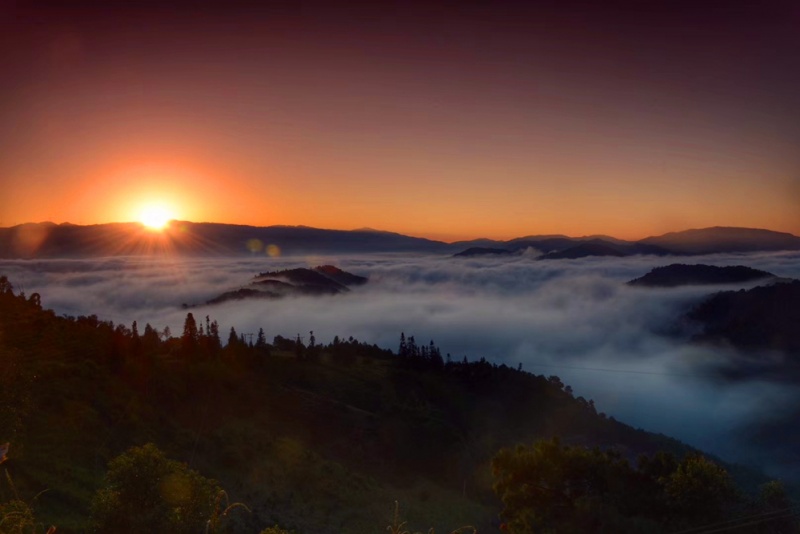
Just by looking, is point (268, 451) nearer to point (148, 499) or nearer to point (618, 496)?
point (618, 496)

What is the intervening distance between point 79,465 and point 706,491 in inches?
1547

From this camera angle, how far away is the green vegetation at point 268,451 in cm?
2705

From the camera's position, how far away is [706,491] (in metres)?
33.2

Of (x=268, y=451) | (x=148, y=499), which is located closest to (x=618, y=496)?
(x=148, y=499)

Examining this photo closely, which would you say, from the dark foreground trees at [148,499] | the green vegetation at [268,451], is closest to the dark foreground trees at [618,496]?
the green vegetation at [268,451]

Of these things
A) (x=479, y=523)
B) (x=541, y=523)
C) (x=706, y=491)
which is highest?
(x=706, y=491)

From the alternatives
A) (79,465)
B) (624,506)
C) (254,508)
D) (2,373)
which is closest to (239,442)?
(254,508)

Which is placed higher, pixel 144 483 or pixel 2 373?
→ pixel 2 373

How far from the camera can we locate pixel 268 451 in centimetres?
5734

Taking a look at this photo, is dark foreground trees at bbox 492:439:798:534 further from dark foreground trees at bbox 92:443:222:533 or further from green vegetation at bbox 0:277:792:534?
dark foreground trees at bbox 92:443:222:533

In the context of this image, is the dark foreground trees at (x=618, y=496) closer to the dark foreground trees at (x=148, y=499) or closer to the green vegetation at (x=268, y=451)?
the green vegetation at (x=268, y=451)

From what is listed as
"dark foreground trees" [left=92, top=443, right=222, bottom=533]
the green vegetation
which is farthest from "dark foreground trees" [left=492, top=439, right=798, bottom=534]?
"dark foreground trees" [left=92, top=443, right=222, bottom=533]

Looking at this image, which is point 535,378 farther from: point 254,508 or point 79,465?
point 79,465

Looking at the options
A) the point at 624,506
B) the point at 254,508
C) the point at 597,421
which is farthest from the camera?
the point at 597,421
